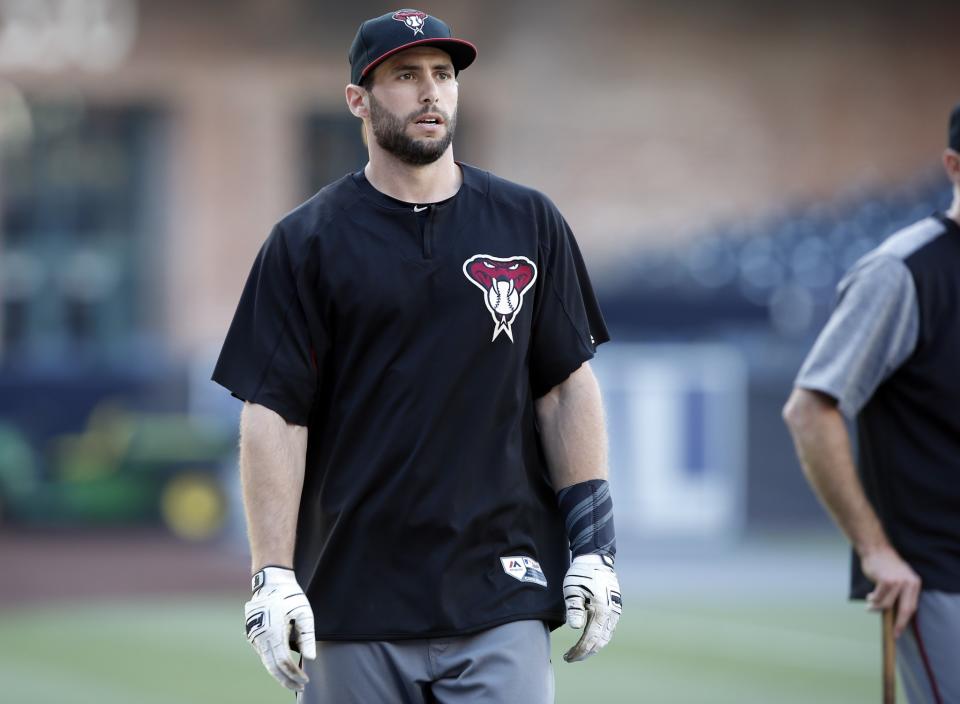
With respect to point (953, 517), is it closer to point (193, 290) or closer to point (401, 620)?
point (401, 620)

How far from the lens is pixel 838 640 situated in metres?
11.2

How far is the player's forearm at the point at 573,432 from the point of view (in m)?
4.04

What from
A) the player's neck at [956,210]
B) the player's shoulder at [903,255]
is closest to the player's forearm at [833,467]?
the player's shoulder at [903,255]

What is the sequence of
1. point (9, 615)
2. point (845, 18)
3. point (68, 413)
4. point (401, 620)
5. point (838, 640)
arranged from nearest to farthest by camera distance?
point (401, 620), point (838, 640), point (9, 615), point (68, 413), point (845, 18)

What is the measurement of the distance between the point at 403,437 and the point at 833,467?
4.47 ft

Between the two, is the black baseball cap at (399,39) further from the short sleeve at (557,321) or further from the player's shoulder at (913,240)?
the player's shoulder at (913,240)

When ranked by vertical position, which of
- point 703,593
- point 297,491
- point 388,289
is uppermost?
point 388,289

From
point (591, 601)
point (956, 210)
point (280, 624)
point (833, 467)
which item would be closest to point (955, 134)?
point (956, 210)

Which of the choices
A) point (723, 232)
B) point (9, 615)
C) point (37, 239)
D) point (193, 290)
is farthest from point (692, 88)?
point (9, 615)

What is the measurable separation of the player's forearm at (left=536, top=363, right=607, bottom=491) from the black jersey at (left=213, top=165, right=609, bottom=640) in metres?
0.10

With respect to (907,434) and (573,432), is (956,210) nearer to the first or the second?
(907,434)

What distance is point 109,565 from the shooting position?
1612 centimetres

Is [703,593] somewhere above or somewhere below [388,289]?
below

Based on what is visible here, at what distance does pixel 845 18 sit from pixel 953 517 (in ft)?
65.6
